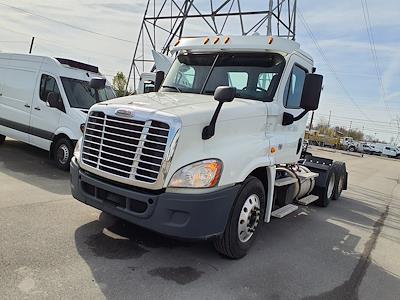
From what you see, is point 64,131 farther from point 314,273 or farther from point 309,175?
point 314,273

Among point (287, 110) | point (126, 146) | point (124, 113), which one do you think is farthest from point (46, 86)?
point (287, 110)

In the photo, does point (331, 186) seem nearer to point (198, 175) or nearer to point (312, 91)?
point (312, 91)

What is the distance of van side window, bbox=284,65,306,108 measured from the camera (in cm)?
553

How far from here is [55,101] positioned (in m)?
8.79

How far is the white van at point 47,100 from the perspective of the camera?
8.72m

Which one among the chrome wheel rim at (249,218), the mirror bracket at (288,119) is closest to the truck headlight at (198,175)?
the chrome wheel rim at (249,218)

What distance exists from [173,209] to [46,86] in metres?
6.61

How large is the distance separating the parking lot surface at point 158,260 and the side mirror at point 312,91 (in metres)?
2.06

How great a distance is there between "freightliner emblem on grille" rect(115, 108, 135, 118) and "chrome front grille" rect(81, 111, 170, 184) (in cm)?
5

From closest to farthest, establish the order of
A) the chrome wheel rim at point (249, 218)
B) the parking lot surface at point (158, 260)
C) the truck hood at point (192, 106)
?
the parking lot surface at point (158, 260) < the truck hood at point (192, 106) < the chrome wheel rim at point (249, 218)

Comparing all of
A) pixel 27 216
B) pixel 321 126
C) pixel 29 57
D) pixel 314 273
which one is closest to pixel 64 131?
pixel 29 57

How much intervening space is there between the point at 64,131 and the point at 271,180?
210 inches

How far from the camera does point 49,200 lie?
6195 millimetres

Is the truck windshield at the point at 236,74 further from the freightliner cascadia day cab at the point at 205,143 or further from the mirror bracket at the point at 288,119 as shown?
the mirror bracket at the point at 288,119
